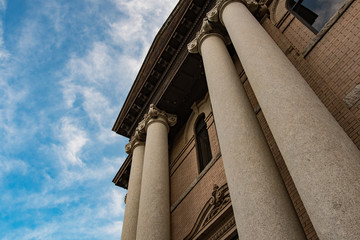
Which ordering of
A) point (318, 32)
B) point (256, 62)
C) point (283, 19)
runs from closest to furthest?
point (256, 62) < point (318, 32) < point (283, 19)

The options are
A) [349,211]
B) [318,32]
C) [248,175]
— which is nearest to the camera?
[349,211]

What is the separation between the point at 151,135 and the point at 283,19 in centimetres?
586

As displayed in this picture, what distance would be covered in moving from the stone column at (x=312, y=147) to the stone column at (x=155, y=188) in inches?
172

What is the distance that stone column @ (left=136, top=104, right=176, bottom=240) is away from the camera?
700 cm

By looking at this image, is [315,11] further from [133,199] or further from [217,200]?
[133,199]

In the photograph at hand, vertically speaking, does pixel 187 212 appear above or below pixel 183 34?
below

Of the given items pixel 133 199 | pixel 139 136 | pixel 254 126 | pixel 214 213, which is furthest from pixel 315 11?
pixel 133 199

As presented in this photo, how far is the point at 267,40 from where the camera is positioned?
580cm

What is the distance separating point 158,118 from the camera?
1118cm

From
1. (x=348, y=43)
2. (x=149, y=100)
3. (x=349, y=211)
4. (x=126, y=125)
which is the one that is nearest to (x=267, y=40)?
(x=348, y=43)

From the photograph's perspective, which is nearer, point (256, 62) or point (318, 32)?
point (256, 62)

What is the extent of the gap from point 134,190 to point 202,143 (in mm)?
3003

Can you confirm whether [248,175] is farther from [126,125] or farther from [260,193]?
[126,125]

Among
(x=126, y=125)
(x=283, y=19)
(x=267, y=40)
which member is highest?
(x=126, y=125)
